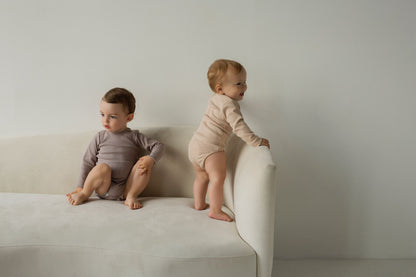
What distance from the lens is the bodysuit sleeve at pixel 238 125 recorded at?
1582mm

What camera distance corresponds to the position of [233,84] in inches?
66.7

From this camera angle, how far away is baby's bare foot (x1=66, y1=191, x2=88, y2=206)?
1.69 m

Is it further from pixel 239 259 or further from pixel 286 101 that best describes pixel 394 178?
pixel 239 259

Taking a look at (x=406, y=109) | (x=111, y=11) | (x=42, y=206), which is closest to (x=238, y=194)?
(x=42, y=206)

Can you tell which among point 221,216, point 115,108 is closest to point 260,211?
point 221,216

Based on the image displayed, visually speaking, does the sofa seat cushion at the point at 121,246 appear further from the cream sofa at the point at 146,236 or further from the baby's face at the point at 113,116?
the baby's face at the point at 113,116

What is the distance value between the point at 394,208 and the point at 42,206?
6.44 feet

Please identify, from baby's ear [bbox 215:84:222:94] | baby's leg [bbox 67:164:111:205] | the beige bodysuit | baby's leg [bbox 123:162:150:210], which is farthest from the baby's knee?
baby's ear [bbox 215:84:222:94]

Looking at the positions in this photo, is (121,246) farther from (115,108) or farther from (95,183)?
(115,108)

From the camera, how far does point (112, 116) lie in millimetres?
1847

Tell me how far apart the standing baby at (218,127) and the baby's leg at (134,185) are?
0.91ft

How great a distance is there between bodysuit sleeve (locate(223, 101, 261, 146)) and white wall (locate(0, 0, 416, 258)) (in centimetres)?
45

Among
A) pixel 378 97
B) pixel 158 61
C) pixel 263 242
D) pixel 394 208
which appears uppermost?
pixel 158 61

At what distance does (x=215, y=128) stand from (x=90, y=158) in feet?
2.41
